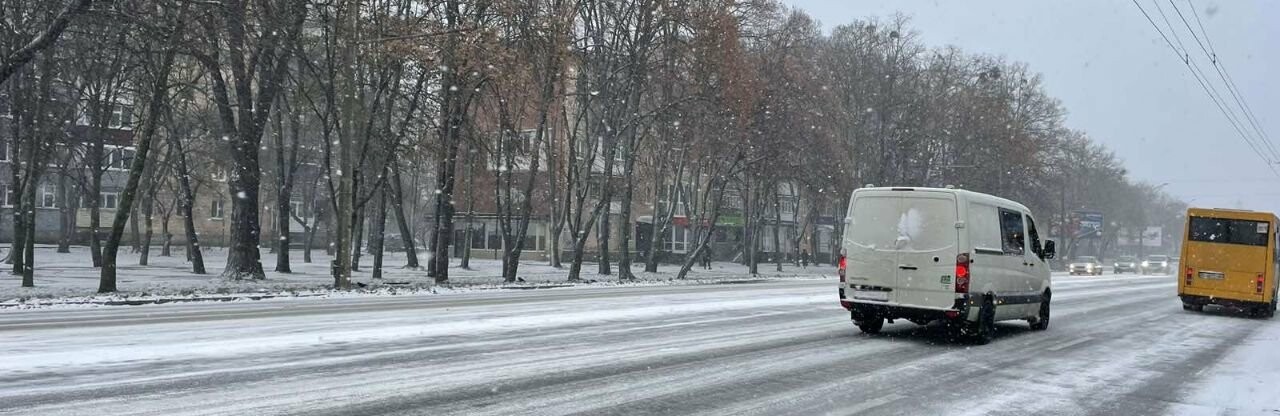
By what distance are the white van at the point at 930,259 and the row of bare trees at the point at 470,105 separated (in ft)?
39.7

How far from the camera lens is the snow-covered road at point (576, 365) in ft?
24.5

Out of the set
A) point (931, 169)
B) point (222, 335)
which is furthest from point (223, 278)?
point (931, 169)

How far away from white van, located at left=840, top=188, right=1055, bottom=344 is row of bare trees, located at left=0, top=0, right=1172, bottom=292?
12.1 m

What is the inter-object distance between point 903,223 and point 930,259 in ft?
2.09

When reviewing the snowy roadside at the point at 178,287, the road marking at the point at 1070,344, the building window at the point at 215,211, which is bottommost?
Answer: the snowy roadside at the point at 178,287

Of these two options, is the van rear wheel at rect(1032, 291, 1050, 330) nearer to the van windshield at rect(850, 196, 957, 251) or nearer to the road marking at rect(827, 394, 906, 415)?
the van windshield at rect(850, 196, 957, 251)

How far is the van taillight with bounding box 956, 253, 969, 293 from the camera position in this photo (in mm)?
12117

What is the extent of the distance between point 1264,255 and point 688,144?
67.6 ft

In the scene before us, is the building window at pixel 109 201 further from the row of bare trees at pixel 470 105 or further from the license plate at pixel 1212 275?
the license plate at pixel 1212 275

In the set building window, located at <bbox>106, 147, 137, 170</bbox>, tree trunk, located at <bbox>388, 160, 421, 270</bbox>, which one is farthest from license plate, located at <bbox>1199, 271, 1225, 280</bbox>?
building window, located at <bbox>106, 147, 137, 170</bbox>

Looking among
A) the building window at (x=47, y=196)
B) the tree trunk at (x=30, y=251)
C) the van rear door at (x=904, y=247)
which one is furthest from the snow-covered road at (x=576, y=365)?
the building window at (x=47, y=196)

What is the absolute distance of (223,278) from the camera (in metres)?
26.6

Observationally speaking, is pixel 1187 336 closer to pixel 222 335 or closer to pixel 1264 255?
pixel 1264 255

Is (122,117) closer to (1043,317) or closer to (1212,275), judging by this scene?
(1043,317)
